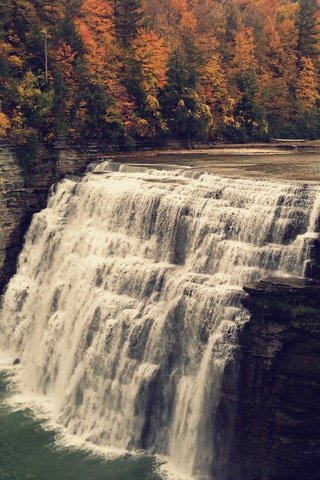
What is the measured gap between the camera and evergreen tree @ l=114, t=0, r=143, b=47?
6406cm

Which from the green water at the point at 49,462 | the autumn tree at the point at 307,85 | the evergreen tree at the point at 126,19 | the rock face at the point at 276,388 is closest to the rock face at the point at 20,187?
the green water at the point at 49,462

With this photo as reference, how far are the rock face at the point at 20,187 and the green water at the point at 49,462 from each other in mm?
15702

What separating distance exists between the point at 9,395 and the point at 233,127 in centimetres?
3579

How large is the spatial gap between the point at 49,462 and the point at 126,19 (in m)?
44.6

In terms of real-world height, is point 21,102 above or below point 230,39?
below

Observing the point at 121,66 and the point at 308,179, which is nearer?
the point at 308,179

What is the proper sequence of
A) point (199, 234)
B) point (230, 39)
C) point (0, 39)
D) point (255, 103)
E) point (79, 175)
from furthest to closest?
1. point (230, 39)
2. point (255, 103)
3. point (0, 39)
4. point (79, 175)
5. point (199, 234)

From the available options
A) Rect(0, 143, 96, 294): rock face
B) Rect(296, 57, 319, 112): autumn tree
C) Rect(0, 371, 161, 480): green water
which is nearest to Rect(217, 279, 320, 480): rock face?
Rect(0, 371, 161, 480): green water

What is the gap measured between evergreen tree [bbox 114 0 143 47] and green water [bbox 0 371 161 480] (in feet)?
133

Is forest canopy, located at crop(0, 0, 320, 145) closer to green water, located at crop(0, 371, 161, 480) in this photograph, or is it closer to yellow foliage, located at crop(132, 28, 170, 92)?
yellow foliage, located at crop(132, 28, 170, 92)

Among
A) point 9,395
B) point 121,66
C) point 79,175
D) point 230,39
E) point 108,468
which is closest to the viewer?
point 108,468

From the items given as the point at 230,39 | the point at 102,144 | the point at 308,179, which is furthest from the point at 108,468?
the point at 230,39

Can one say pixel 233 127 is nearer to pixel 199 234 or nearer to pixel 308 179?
pixel 308 179

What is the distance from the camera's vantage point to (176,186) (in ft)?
127
